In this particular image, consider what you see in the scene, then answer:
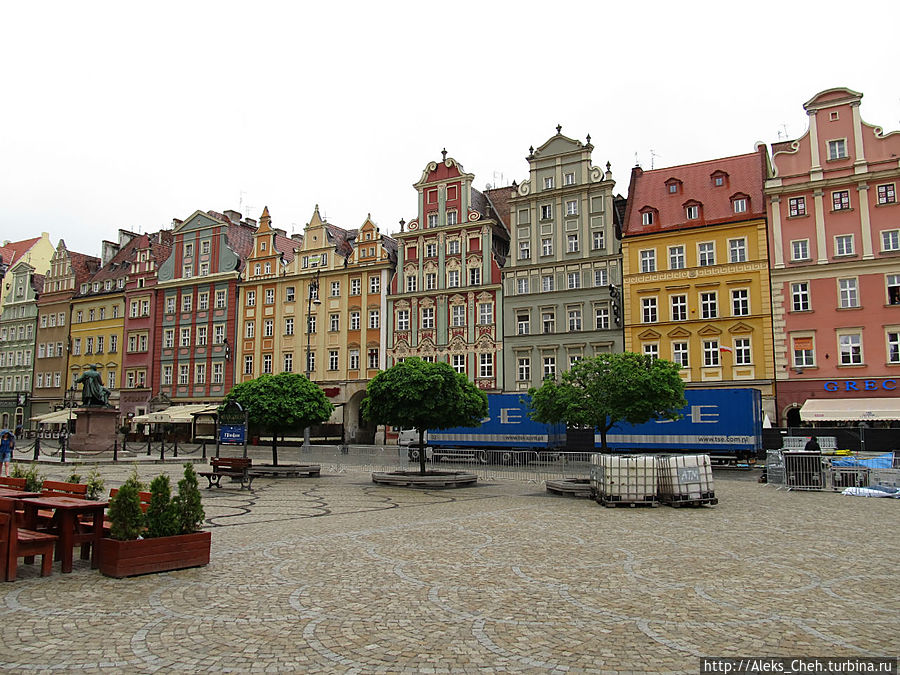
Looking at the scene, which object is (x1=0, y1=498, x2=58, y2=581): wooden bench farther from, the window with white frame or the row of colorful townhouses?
the window with white frame

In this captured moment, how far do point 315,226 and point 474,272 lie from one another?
13.5m

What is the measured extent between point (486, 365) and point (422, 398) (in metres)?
22.5

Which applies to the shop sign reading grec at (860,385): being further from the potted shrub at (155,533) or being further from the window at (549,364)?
the potted shrub at (155,533)

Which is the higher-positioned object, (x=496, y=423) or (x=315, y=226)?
(x=315, y=226)

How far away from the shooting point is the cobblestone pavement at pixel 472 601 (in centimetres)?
578

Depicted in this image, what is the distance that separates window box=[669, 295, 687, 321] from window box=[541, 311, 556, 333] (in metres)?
6.79

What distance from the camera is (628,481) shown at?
1609 centimetres

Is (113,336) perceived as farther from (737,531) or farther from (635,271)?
(737,531)

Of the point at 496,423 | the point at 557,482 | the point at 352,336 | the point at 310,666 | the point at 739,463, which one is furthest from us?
the point at 352,336

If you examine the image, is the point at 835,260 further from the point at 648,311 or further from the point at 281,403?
the point at 281,403

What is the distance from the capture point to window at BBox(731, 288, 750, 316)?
3791cm

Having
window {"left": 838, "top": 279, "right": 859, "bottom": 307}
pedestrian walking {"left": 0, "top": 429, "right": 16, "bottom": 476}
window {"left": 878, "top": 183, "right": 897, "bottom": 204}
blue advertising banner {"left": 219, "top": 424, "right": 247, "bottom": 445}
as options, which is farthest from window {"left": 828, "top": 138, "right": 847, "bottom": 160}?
pedestrian walking {"left": 0, "top": 429, "right": 16, "bottom": 476}

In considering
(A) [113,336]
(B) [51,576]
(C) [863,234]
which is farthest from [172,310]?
(B) [51,576]

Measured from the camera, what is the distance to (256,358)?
172 ft
